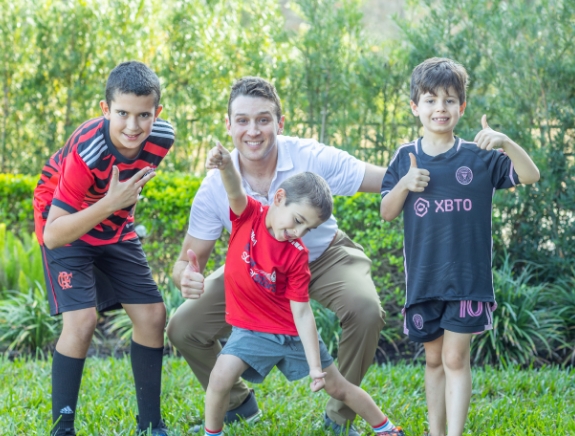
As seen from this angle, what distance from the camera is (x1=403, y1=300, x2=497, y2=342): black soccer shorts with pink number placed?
10.2ft

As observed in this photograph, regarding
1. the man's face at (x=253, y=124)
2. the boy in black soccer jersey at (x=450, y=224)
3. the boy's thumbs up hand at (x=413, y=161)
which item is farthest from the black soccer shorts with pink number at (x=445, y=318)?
the man's face at (x=253, y=124)

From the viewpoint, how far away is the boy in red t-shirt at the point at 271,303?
124 inches

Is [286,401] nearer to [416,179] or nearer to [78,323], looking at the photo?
[78,323]

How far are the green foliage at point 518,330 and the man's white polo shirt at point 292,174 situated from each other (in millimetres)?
1731

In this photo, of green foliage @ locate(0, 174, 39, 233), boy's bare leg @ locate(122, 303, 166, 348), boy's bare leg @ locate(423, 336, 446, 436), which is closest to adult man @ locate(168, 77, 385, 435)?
boy's bare leg @ locate(122, 303, 166, 348)

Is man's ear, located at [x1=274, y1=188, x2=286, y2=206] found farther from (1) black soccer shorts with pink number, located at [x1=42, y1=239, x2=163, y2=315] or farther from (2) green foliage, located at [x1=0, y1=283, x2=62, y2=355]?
(2) green foliage, located at [x1=0, y1=283, x2=62, y2=355]

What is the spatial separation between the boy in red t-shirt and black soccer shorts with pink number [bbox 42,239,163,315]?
1.78 feet

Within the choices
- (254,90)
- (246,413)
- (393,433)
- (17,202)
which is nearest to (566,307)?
(393,433)

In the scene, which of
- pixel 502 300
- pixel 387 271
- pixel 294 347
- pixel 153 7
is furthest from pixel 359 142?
pixel 294 347

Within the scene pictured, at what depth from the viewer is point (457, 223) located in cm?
315

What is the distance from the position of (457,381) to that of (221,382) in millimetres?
1025

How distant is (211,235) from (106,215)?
2.33ft

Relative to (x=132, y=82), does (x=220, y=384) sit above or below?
below

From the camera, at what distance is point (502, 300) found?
5.16m
